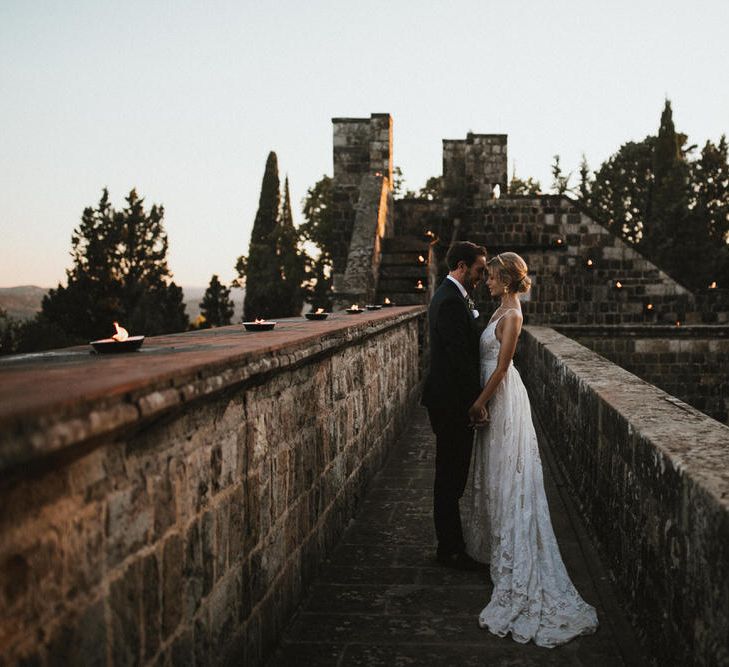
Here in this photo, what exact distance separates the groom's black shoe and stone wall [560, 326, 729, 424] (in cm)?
960

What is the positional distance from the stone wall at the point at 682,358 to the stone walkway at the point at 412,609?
8.56 m

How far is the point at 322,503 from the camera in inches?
169

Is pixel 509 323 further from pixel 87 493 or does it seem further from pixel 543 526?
pixel 87 493

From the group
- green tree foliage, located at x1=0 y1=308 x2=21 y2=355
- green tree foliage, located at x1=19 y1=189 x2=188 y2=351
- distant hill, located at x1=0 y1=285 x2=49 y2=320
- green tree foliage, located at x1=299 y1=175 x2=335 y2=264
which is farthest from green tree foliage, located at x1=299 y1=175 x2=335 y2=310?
distant hill, located at x1=0 y1=285 x2=49 y2=320

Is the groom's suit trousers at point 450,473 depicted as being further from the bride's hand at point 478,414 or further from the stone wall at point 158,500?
the stone wall at point 158,500

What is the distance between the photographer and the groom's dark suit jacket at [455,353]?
4.43m

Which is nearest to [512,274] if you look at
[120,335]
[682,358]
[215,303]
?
[120,335]

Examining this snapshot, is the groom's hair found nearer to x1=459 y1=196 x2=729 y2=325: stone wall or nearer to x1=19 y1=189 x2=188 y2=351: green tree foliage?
x1=459 y1=196 x2=729 y2=325: stone wall

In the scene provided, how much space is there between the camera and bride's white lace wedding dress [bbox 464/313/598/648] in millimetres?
3527

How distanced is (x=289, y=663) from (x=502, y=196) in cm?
1506

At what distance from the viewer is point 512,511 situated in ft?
13.3

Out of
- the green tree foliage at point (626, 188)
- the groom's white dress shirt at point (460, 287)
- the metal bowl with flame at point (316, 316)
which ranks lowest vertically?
the metal bowl with flame at point (316, 316)

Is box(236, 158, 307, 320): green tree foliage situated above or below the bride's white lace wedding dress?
above

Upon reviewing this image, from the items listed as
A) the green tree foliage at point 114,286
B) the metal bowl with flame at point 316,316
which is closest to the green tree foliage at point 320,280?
the green tree foliage at point 114,286
